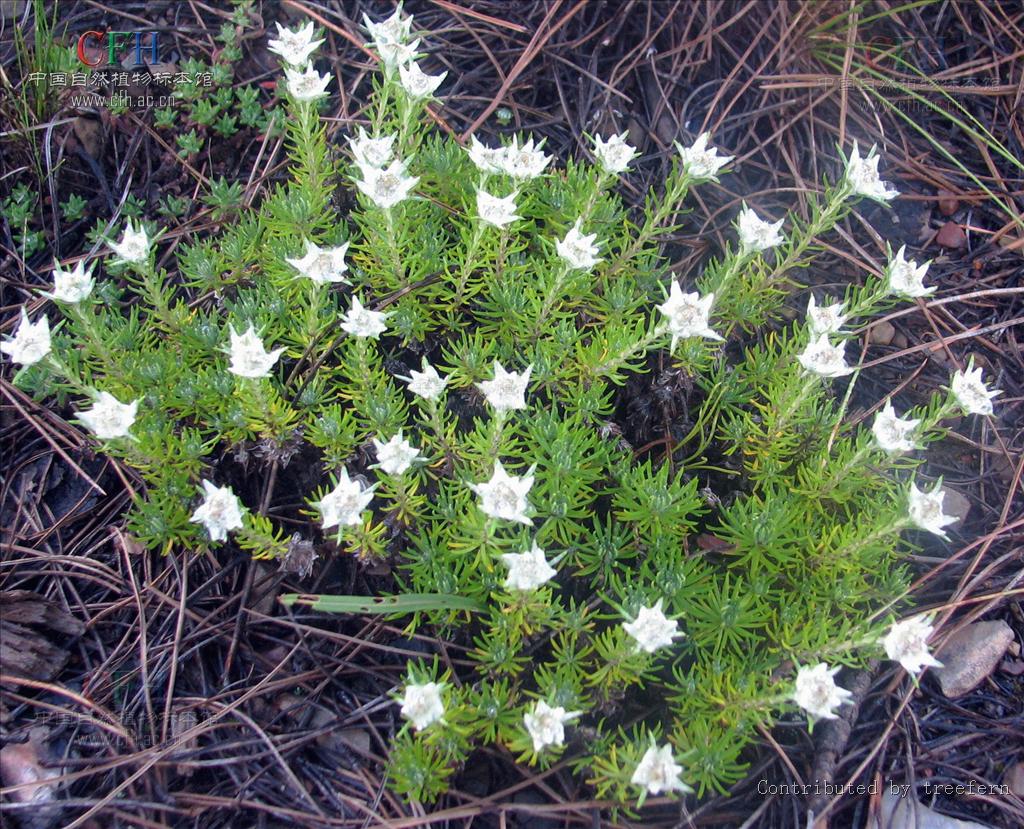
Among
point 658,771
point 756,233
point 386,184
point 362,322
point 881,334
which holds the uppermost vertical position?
point 386,184

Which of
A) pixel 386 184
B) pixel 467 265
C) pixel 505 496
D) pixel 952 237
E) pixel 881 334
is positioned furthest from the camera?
pixel 952 237

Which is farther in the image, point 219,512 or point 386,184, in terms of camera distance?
point 386,184

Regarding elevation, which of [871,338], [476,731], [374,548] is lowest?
[476,731]

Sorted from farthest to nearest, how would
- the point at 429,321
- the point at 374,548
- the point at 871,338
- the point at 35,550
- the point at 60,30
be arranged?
the point at 60,30 < the point at 871,338 < the point at 429,321 < the point at 35,550 < the point at 374,548

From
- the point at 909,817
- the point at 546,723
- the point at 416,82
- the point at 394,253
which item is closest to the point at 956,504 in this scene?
the point at 909,817

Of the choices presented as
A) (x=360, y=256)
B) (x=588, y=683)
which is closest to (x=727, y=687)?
(x=588, y=683)

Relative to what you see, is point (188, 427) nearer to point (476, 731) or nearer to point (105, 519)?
point (105, 519)

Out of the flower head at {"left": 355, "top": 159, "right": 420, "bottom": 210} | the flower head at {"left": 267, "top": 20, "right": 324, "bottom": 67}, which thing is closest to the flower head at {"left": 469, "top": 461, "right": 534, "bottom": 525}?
the flower head at {"left": 355, "top": 159, "right": 420, "bottom": 210}

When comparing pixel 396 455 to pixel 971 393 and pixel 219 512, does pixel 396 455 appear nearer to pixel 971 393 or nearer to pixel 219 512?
pixel 219 512
